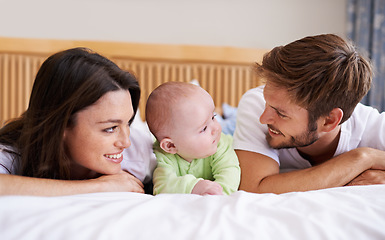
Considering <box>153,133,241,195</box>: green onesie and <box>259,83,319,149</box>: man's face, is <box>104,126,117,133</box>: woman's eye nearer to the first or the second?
<box>153,133,241,195</box>: green onesie

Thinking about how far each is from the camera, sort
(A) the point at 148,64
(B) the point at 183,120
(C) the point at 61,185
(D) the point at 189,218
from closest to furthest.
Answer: (D) the point at 189,218 → (C) the point at 61,185 → (B) the point at 183,120 → (A) the point at 148,64

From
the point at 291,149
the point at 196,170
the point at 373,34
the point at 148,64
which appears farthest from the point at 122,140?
the point at 373,34

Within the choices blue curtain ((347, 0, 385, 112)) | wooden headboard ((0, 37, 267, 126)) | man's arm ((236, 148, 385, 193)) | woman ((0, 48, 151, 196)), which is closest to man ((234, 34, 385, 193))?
man's arm ((236, 148, 385, 193))

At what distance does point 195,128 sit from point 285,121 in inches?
13.1

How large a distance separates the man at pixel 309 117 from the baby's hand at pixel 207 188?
25cm

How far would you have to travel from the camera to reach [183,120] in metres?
1.22

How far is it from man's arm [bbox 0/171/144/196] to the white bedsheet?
0.10m

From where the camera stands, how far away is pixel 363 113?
61.3 inches

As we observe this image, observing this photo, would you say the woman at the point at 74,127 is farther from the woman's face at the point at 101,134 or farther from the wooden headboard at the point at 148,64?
the wooden headboard at the point at 148,64

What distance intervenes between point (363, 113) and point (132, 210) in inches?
41.3

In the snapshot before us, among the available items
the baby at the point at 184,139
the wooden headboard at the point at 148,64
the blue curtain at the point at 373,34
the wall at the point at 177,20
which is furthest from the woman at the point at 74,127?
the blue curtain at the point at 373,34

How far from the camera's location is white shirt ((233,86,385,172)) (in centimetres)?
146

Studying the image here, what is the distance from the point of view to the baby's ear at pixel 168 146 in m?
1.26

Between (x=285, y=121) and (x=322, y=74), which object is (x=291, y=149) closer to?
(x=285, y=121)
